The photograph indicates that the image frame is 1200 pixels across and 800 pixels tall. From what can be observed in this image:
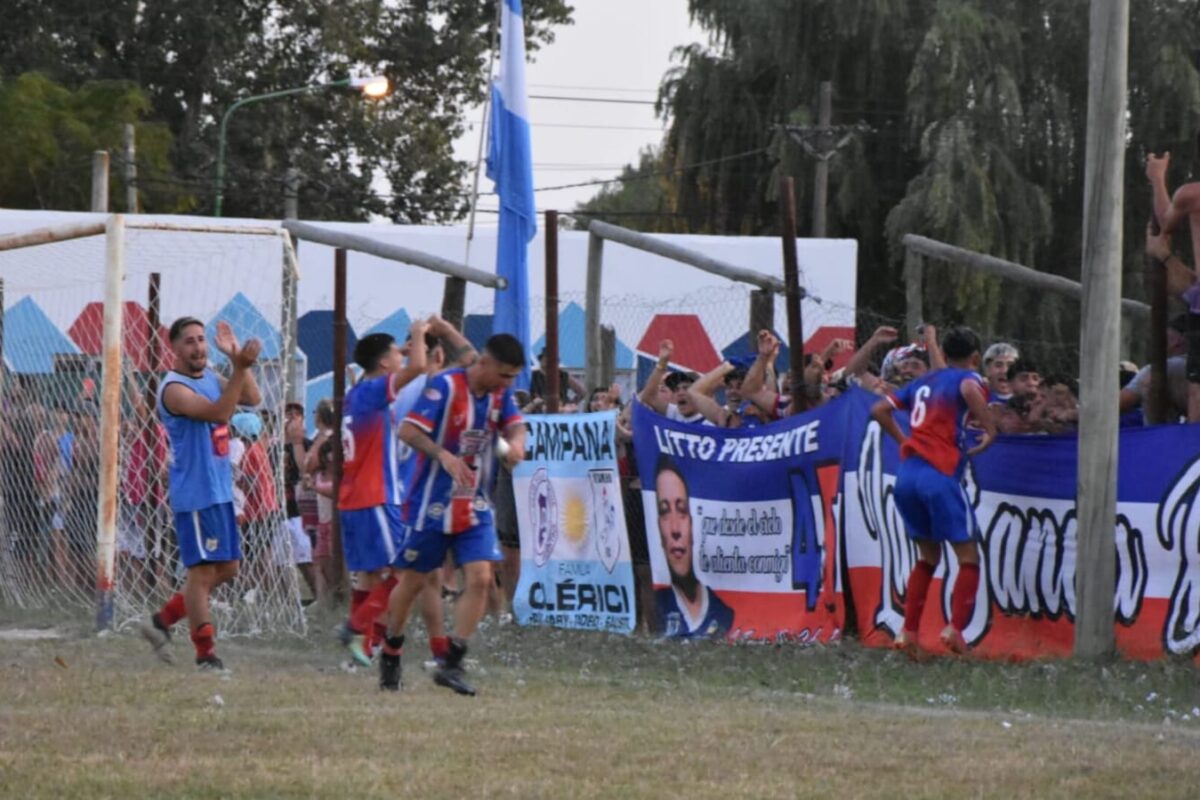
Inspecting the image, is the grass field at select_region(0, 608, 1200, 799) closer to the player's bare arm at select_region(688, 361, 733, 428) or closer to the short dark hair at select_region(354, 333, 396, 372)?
the short dark hair at select_region(354, 333, 396, 372)

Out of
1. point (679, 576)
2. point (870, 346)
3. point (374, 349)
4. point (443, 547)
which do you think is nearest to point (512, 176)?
point (679, 576)

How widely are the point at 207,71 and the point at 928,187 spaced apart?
17.6m

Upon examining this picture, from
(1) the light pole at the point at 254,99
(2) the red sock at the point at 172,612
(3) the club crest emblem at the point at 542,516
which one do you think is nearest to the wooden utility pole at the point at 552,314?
(3) the club crest emblem at the point at 542,516

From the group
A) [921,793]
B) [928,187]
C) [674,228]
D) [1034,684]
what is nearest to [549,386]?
[1034,684]

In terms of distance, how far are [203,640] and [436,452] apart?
2576 mm

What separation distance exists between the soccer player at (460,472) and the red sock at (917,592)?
2.92m

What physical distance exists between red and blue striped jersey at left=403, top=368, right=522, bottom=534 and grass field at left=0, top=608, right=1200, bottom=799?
900mm

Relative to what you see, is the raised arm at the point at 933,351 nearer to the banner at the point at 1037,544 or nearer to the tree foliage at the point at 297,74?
the banner at the point at 1037,544

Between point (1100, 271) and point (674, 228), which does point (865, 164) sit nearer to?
point (674, 228)

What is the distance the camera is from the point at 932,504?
11961 mm

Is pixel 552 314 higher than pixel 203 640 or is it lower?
higher

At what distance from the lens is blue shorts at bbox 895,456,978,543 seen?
11961 millimetres

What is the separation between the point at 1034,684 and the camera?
10906mm

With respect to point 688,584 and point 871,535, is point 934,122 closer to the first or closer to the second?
point 688,584
